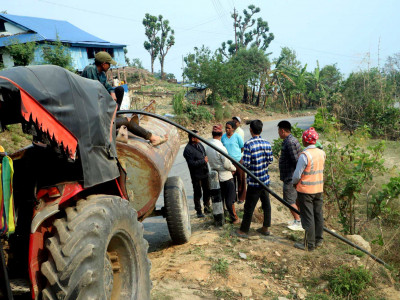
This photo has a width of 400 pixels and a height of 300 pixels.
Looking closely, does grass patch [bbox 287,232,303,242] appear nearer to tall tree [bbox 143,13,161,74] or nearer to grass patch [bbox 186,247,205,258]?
grass patch [bbox 186,247,205,258]

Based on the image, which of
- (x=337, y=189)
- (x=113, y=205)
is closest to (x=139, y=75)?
(x=337, y=189)

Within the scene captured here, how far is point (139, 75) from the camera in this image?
41.2 m

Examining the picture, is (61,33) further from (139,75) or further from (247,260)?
A: (247,260)

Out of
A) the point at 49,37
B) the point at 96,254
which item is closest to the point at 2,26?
the point at 49,37

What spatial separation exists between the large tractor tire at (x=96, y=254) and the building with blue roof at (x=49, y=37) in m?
21.5

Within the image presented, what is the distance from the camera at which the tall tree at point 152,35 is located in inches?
2114

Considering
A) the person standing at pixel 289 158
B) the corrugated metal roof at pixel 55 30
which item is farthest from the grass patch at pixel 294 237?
the corrugated metal roof at pixel 55 30

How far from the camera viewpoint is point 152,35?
55406mm

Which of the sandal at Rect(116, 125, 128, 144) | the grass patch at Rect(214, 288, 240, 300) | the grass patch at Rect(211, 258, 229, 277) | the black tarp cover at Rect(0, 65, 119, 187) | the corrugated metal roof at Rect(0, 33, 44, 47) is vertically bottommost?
the grass patch at Rect(214, 288, 240, 300)

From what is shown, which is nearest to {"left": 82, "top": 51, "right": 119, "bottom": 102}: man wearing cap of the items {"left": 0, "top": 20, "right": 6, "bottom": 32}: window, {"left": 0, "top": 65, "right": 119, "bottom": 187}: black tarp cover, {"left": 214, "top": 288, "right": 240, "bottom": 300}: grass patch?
→ {"left": 0, "top": 65, "right": 119, "bottom": 187}: black tarp cover

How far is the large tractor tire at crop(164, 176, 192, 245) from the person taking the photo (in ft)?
17.6

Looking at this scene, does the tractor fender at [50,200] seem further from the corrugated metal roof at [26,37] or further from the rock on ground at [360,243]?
the corrugated metal roof at [26,37]

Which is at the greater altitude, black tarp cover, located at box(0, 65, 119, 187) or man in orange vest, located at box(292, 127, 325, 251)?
black tarp cover, located at box(0, 65, 119, 187)

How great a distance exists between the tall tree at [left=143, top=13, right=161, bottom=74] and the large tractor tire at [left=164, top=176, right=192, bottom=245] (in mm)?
52225
